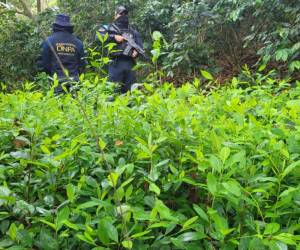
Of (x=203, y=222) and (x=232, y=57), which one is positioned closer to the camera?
(x=203, y=222)

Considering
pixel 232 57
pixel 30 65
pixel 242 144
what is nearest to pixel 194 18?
pixel 232 57

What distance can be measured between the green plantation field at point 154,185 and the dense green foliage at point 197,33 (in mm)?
3619

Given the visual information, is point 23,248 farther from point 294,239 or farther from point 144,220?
point 294,239

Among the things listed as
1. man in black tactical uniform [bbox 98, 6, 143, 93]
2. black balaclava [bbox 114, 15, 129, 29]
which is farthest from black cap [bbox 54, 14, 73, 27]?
black balaclava [bbox 114, 15, 129, 29]

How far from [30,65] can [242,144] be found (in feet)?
28.3

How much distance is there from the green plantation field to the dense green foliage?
3619 millimetres

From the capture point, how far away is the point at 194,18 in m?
7.89

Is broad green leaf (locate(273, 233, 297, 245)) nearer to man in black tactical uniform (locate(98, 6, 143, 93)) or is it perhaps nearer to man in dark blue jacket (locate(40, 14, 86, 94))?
man in dark blue jacket (locate(40, 14, 86, 94))

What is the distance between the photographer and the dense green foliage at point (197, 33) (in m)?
6.00

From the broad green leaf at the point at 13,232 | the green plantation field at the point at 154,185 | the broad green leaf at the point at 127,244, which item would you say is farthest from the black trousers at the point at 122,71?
the broad green leaf at the point at 127,244

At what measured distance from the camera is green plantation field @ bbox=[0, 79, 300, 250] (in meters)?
1.15

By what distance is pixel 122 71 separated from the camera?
22.2ft

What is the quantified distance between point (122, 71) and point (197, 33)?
2.13m

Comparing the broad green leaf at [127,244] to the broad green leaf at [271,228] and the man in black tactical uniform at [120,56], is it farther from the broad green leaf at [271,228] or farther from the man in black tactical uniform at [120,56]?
the man in black tactical uniform at [120,56]
